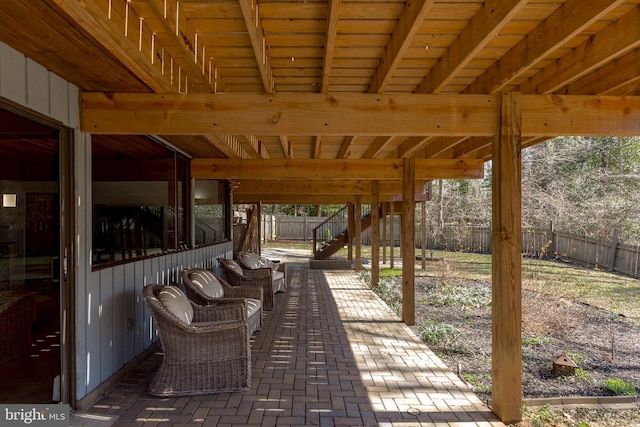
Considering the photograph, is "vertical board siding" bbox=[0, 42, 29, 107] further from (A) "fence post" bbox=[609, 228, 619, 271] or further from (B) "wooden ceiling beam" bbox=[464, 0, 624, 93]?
(A) "fence post" bbox=[609, 228, 619, 271]

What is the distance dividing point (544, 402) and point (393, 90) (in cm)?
283

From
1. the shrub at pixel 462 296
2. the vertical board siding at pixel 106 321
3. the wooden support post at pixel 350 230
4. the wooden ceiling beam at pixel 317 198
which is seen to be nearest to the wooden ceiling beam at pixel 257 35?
the vertical board siding at pixel 106 321

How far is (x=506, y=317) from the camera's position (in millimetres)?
3152

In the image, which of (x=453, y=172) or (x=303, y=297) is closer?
(x=453, y=172)

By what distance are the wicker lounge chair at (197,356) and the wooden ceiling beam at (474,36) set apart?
2427 millimetres

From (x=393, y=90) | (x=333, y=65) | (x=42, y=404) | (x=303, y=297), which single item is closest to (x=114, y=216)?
(x=42, y=404)

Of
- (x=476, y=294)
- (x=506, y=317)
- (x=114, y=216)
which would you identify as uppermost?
(x=114, y=216)

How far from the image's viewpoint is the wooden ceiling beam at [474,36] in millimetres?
2062

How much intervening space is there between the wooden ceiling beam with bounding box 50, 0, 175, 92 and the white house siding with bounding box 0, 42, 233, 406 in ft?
1.95

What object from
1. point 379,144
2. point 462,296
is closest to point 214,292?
point 379,144

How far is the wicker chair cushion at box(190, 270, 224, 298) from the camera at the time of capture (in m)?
4.86

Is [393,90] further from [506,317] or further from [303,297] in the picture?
[303,297]

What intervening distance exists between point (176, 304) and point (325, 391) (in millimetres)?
1477

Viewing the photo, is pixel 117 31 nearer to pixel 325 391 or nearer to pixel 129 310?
pixel 129 310
